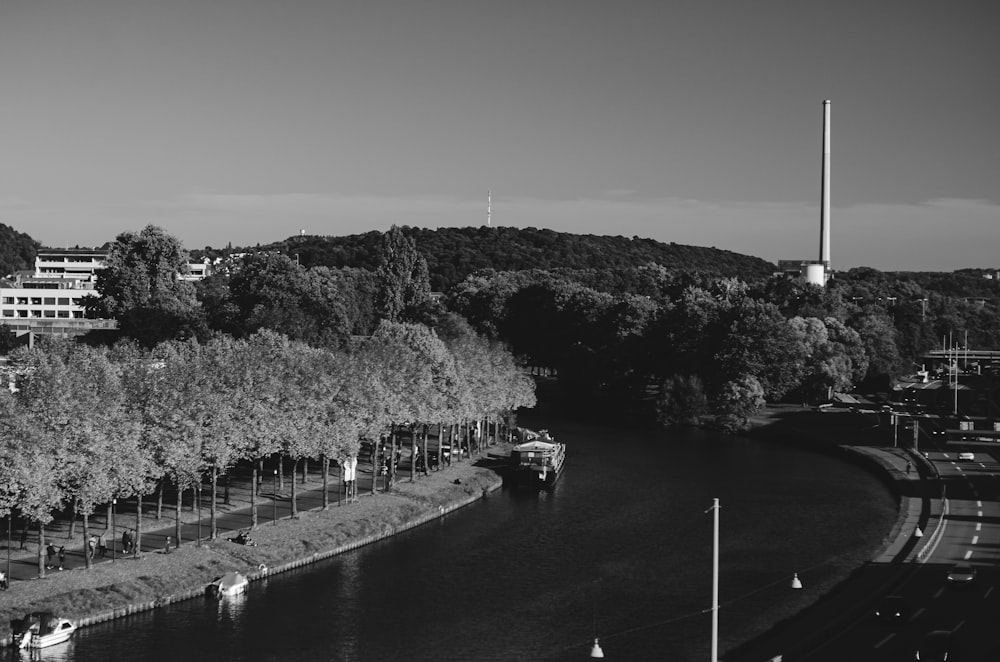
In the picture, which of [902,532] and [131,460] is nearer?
[131,460]

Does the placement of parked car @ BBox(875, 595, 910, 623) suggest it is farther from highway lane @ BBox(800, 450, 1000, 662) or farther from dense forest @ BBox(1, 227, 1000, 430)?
dense forest @ BBox(1, 227, 1000, 430)

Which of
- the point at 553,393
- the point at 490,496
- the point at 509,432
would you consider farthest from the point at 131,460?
the point at 553,393

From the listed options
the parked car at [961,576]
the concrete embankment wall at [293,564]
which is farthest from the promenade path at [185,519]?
the parked car at [961,576]

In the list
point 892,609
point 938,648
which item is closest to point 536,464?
point 892,609

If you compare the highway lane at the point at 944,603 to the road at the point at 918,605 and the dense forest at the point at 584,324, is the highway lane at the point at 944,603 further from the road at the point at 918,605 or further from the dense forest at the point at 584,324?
the dense forest at the point at 584,324

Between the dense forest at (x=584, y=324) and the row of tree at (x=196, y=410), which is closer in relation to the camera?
the row of tree at (x=196, y=410)

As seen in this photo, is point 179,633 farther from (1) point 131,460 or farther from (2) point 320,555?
(2) point 320,555
